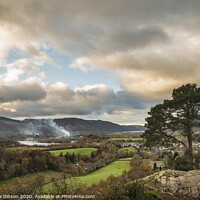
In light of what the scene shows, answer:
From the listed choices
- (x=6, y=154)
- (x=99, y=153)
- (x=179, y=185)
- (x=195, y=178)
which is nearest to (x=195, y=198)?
(x=179, y=185)

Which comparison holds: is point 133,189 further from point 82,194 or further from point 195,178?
point 195,178

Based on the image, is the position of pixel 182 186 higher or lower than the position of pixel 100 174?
higher

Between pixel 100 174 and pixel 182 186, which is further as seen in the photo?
pixel 100 174

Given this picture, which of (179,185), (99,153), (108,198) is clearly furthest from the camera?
(99,153)

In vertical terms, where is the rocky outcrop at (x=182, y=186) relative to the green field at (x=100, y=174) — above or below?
above

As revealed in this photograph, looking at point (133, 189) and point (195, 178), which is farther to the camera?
point (195, 178)

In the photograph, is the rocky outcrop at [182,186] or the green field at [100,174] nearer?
Result: the rocky outcrop at [182,186]

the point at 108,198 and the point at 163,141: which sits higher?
→ the point at 163,141

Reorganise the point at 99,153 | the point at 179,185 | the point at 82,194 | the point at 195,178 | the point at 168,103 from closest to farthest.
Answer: the point at 82,194, the point at 179,185, the point at 195,178, the point at 168,103, the point at 99,153

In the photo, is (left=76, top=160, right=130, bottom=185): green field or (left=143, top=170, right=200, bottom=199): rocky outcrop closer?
(left=143, top=170, right=200, bottom=199): rocky outcrop

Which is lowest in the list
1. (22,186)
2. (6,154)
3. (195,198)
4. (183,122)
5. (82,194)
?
(6,154)

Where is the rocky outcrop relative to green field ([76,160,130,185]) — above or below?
above
